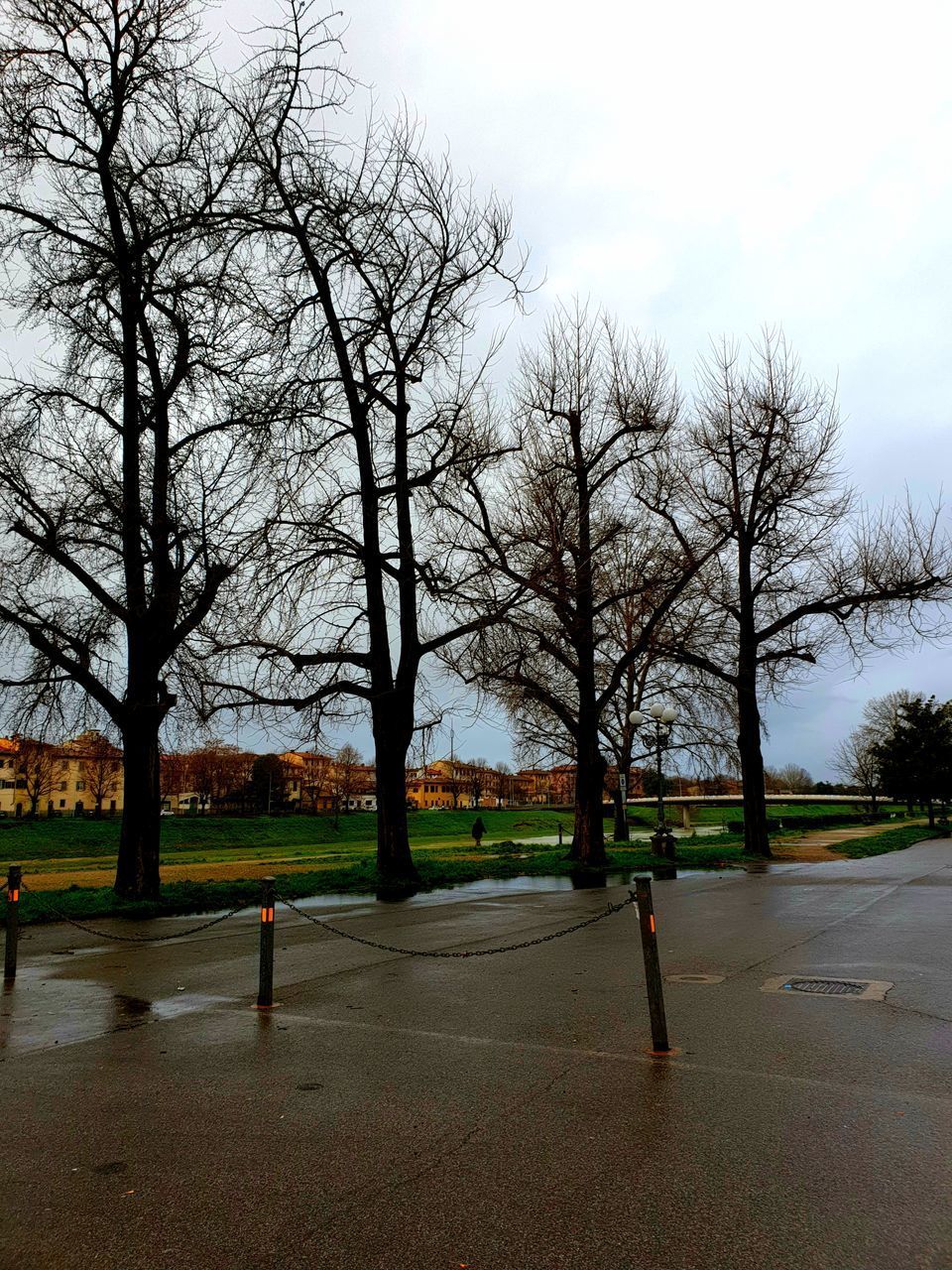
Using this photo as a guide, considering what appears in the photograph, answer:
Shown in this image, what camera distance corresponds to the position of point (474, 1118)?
17.3ft

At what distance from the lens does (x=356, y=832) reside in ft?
239

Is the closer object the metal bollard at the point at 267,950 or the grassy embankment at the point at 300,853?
the metal bollard at the point at 267,950

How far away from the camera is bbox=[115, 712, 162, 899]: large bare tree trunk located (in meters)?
16.7

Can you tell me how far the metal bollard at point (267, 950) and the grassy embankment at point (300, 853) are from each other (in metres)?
5.81

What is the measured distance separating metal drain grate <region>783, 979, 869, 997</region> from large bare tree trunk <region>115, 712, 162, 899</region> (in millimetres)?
11411

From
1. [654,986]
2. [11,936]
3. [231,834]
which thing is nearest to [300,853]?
[231,834]

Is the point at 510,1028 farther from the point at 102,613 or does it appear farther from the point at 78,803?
the point at 78,803

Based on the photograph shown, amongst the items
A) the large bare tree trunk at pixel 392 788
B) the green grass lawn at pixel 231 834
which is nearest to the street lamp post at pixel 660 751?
the large bare tree trunk at pixel 392 788

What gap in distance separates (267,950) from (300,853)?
3832 cm

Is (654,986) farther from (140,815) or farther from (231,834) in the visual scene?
(231,834)

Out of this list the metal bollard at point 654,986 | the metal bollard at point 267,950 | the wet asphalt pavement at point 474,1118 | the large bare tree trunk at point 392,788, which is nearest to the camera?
the wet asphalt pavement at point 474,1118

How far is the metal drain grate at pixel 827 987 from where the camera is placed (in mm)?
8500

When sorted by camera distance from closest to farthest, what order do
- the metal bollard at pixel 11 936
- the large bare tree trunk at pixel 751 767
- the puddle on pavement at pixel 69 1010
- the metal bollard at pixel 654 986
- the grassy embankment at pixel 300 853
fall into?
the metal bollard at pixel 654 986
the puddle on pavement at pixel 69 1010
the metal bollard at pixel 11 936
the grassy embankment at pixel 300 853
the large bare tree trunk at pixel 751 767

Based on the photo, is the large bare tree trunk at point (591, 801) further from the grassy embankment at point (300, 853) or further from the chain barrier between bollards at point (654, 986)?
the chain barrier between bollards at point (654, 986)
